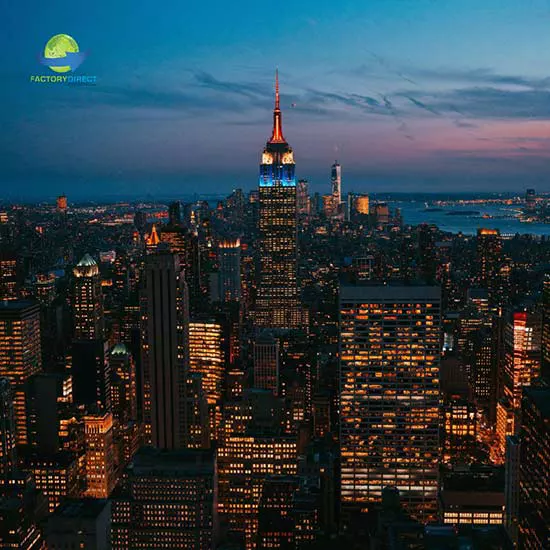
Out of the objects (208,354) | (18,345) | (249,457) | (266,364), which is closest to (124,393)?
(208,354)

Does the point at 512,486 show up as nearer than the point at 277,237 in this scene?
Yes

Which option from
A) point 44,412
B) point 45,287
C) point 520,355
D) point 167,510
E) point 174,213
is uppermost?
point 174,213

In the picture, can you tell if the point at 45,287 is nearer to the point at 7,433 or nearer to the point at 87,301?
the point at 87,301

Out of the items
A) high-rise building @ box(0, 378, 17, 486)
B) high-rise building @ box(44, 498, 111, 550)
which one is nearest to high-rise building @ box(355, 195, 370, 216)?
high-rise building @ box(0, 378, 17, 486)

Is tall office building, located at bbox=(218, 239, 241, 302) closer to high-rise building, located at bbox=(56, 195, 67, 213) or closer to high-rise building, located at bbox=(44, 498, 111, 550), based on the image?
high-rise building, located at bbox=(56, 195, 67, 213)

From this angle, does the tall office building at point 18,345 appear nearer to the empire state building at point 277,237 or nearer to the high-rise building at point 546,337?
the empire state building at point 277,237

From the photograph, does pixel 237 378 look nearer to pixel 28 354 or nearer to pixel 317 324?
pixel 28 354

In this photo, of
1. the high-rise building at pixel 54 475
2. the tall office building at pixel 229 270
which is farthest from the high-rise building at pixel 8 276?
the tall office building at pixel 229 270
